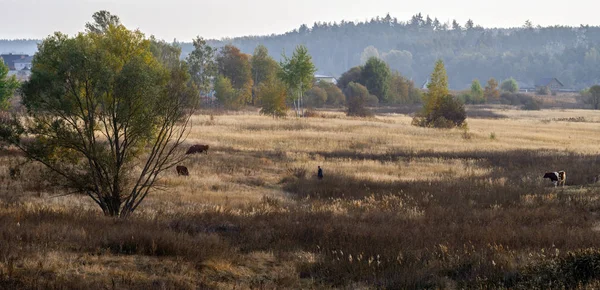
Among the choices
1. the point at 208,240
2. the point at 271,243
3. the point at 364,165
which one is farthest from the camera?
the point at 364,165

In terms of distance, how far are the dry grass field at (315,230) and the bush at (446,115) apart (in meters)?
28.8

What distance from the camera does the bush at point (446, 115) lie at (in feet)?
201

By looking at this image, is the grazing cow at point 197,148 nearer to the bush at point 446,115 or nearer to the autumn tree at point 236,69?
the bush at point 446,115

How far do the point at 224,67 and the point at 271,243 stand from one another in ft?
317

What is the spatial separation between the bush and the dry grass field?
28.8 metres

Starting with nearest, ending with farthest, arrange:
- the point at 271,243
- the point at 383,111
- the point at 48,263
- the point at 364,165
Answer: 1. the point at 48,263
2. the point at 271,243
3. the point at 364,165
4. the point at 383,111

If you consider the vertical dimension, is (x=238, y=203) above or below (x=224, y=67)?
below

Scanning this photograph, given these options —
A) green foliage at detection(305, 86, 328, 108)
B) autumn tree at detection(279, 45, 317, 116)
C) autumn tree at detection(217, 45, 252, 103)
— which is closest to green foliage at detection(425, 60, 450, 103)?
autumn tree at detection(279, 45, 317, 116)

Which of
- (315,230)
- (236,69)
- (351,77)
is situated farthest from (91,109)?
(351,77)

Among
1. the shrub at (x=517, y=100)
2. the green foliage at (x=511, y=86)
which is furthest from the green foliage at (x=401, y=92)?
the green foliage at (x=511, y=86)

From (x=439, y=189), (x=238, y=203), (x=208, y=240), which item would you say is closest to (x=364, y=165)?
(x=439, y=189)

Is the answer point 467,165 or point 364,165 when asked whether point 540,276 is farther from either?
point 467,165

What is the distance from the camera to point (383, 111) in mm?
99500

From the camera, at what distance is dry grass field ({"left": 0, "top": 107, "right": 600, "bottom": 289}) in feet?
29.1
